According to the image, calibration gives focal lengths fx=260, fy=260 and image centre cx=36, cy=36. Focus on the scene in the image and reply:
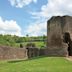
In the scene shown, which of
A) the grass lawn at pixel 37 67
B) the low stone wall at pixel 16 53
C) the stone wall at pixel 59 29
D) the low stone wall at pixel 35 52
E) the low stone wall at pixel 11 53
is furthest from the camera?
the low stone wall at pixel 35 52

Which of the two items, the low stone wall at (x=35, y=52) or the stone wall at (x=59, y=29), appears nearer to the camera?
the stone wall at (x=59, y=29)

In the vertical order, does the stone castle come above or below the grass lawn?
above

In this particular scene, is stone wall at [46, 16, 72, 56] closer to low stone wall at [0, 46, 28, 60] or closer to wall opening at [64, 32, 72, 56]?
wall opening at [64, 32, 72, 56]

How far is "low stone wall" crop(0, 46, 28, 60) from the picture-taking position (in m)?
29.9

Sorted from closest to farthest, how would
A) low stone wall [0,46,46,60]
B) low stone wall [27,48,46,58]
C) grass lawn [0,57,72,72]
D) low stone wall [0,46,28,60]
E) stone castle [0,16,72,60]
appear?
grass lawn [0,57,72,72]
low stone wall [0,46,28,60]
low stone wall [0,46,46,60]
stone castle [0,16,72,60]
low stone wall [27,48,46,58]

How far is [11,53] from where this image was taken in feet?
106

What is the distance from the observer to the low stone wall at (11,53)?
29938 mm

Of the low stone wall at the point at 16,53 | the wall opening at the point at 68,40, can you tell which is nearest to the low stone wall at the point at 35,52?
the low stone wall at the point at 16,53

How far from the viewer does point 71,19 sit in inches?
1314

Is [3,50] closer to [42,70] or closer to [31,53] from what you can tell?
[31,53]

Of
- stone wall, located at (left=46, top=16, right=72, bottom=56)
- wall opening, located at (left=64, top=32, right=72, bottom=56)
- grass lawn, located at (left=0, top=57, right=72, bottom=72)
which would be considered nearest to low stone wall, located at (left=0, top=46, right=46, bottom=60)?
stone wall, located at (left=46, top=16, right=72, bottom=56)

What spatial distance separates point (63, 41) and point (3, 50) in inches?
326

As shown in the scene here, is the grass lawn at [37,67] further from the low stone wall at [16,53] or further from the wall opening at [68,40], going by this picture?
the wall opening at [68,40]

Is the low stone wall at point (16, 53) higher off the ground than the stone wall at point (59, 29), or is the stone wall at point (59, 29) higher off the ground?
the stone wall at point (59, 29)
